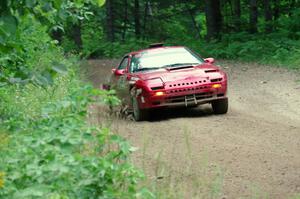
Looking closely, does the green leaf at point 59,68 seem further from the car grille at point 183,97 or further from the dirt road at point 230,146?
the car grille at point 183,97

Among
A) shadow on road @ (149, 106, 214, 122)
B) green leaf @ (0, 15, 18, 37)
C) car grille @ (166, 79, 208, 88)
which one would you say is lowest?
shadow on road @ (149, 106, 214, 122)

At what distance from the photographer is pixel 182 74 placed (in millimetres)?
13984

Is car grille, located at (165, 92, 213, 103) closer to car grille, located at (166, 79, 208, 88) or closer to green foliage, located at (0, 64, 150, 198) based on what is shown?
car grille, located at (166, 79, 208, 88)

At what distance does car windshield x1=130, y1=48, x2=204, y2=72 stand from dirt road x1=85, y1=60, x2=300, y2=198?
1.03 meters

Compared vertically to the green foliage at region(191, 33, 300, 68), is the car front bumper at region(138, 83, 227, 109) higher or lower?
higher

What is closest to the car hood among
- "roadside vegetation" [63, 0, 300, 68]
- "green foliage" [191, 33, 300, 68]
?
"green foliage" [191, 33, 300, 68]

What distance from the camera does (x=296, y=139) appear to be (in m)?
10.9

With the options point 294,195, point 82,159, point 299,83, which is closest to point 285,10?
point 299,83

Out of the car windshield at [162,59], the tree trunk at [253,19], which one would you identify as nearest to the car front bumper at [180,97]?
the car windshield at [162,59]

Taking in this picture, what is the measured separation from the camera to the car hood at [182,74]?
45.5ft

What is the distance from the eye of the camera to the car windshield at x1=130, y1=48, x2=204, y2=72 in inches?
583

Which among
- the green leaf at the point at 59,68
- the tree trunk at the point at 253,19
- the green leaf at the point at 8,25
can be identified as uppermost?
the green leaf at the point at 8,25

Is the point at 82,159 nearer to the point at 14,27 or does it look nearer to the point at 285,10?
the point at 14,27

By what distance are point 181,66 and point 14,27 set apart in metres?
10.1
